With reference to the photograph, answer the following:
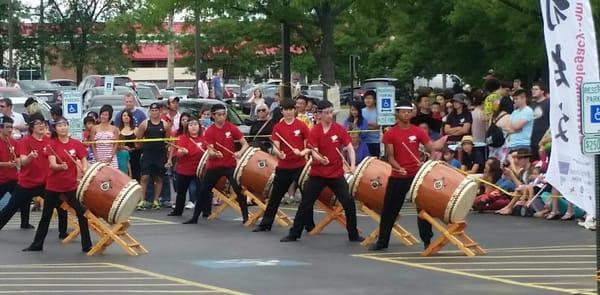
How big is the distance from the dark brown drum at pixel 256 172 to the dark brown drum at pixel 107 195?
334cm

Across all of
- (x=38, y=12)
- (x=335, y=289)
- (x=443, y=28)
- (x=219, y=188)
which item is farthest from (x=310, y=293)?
(x=38, y=12)

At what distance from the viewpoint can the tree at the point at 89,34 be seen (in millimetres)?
61094

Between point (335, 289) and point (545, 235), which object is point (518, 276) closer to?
point (335, 289)

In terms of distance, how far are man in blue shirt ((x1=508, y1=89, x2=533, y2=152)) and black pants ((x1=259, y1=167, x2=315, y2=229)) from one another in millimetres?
4204

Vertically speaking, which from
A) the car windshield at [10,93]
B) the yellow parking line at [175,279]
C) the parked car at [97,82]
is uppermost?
the parked car at [97,82]

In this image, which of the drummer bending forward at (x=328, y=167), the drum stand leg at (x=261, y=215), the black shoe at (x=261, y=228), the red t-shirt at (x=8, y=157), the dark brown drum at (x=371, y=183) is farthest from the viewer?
the drum stand leg at (x=261, y=215)

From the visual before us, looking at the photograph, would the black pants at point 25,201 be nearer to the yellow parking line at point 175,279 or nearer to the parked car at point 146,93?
the yellow parking line at point 175,279

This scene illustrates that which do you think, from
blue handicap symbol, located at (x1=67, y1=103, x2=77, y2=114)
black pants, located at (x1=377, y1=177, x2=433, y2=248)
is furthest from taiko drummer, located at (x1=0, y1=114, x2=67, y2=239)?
blue handicap symbol, located at (x1=67, y1=103, x2=77, y2=114)

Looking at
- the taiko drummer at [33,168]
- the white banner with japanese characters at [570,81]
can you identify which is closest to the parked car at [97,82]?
the taiko drummer at [33,168]

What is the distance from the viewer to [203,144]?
19.6 metres

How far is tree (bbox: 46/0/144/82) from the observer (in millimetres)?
61094

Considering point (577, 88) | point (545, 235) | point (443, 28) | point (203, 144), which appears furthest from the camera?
point (443, 28)

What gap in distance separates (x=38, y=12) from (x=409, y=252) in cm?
4989

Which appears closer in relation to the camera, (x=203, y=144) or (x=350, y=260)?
(x=350, y=260)
